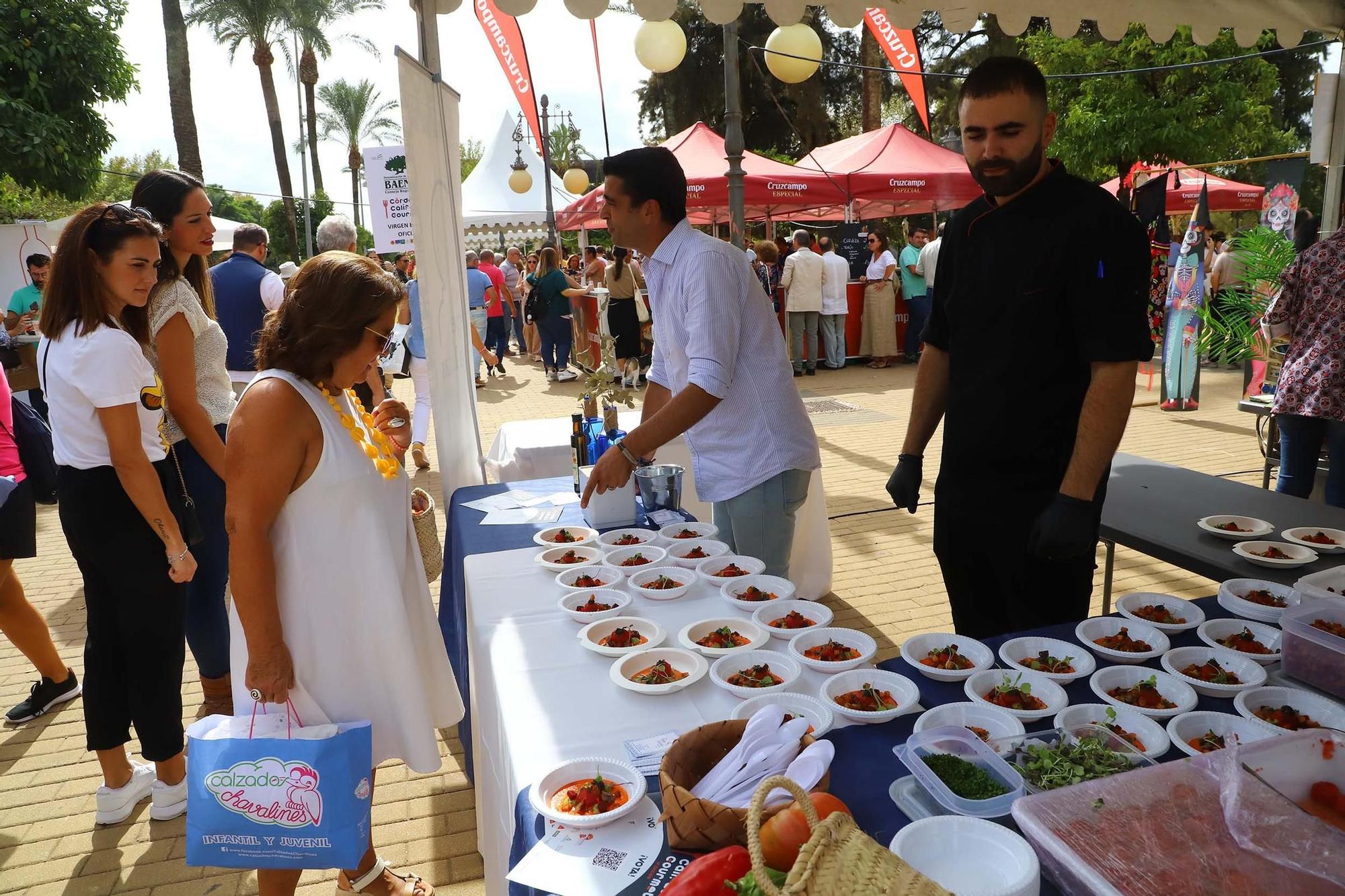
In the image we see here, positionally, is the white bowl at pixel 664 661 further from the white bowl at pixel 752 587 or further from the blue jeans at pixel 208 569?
the blue jeans at pixel 208 569

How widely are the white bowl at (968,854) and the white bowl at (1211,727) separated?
518 millimetres

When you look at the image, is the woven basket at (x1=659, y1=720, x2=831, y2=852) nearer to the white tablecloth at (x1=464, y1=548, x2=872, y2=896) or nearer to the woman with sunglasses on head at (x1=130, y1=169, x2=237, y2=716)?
the white tablecloth at (x1=464, y1=548, x2=872, y2=896)

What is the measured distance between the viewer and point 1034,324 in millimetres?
2160

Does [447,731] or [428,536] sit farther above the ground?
[428,536]

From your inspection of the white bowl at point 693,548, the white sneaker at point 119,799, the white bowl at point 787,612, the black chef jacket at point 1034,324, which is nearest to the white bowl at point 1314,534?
the black chef jacket at point 1034,324

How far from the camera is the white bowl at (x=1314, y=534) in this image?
247 cm

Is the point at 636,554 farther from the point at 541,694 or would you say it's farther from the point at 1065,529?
the point at 1065,529

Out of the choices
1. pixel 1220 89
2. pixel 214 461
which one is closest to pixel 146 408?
pixel 214 461

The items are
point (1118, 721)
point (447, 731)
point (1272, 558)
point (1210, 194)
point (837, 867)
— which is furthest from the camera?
point (1210, 194)

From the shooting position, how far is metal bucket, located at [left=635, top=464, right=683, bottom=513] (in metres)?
3.08

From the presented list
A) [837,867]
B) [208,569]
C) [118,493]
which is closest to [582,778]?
[837,867]

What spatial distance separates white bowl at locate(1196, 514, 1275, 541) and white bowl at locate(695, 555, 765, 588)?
1.53 metres

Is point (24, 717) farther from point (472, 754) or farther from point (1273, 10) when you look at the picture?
point (1273, 10)

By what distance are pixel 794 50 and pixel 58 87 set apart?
9.87 meters
